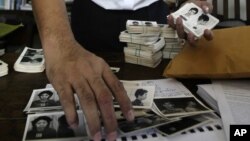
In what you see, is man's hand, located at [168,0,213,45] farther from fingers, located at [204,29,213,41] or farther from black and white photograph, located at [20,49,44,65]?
black and white photograph, located at [20,49,44,65]

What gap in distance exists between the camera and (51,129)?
59 cm

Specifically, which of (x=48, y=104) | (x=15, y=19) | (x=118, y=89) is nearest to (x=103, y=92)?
(x=118, y=89)

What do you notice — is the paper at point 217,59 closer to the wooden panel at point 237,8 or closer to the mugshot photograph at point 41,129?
the mugshot photograph at point 41,129

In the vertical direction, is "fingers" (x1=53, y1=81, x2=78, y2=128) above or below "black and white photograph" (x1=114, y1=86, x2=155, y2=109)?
above

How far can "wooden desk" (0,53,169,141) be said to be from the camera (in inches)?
24.3

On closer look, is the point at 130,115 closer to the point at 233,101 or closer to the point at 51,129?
the point at 51,129

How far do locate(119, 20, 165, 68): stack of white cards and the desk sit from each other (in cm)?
2

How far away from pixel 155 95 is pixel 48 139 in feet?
0.90

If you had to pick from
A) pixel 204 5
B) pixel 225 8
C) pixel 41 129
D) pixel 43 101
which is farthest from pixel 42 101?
pixel 225 8

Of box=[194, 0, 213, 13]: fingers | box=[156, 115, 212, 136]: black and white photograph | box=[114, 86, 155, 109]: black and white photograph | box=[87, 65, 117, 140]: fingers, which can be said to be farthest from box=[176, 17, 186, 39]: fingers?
box=[87, 65, 117, 140]: fingers

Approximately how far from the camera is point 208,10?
3.22ft

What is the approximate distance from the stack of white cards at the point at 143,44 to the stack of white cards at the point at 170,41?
0.02 metres

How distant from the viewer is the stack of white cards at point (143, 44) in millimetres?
934

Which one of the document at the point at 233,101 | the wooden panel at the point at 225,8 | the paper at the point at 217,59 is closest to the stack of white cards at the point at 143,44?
the paper at the point at 217,59
